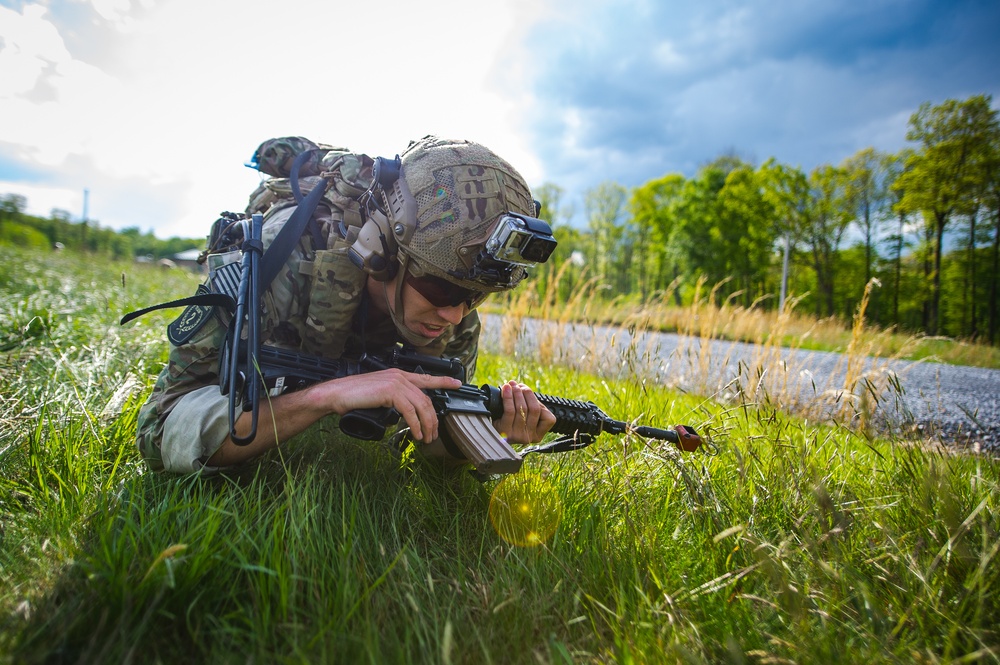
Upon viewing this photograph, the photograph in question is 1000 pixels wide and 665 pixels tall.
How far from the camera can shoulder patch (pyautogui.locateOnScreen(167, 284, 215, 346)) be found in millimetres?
2072

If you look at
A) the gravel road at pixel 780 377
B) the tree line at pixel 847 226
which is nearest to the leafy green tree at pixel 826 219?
the tree line at pixel 847 226

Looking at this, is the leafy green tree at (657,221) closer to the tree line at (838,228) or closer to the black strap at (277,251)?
the tree line at (838,228)

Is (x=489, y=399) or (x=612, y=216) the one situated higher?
(x=612, y=216)

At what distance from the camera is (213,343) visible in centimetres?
210

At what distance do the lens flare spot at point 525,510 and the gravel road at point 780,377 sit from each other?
1.29 meters

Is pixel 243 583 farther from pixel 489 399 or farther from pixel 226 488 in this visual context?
pixel 489 399

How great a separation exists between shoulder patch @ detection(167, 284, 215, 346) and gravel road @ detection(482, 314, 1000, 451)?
7.61 feet

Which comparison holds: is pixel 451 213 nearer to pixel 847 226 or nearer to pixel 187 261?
pixel 847 226

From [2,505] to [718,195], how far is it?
39900 millimetres

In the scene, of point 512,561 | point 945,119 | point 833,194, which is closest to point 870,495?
point 512,561

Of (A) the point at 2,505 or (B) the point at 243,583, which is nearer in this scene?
(B) the point at 243,583

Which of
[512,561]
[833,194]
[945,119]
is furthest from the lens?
[833,194]

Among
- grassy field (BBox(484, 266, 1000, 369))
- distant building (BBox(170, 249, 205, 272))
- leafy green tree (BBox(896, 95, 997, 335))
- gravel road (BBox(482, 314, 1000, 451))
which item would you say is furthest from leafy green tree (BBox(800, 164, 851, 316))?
distant building (BBox(170, 249, 205, 272))

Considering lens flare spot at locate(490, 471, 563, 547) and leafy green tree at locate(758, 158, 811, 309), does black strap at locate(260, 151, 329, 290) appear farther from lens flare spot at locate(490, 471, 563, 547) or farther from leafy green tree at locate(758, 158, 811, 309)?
leafy green tree at locate(758, 158, 811, 309)
